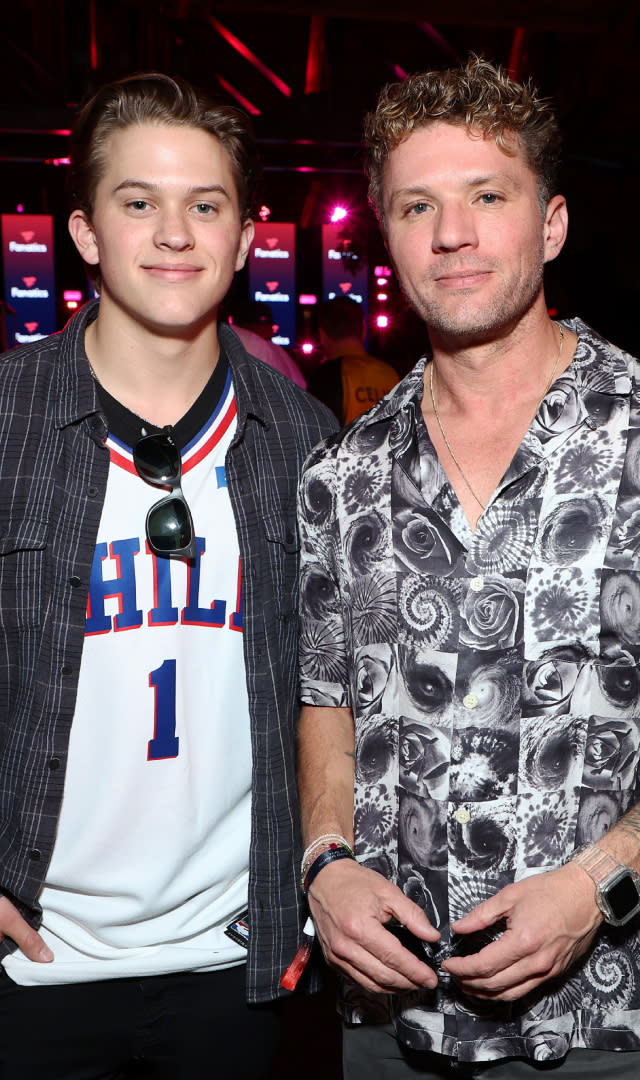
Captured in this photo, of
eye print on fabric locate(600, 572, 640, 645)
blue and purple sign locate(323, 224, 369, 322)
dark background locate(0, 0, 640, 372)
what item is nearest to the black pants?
eye print on fabric locate(600, 572, 640, 645)

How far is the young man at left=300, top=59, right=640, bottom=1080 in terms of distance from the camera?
1.57 meters

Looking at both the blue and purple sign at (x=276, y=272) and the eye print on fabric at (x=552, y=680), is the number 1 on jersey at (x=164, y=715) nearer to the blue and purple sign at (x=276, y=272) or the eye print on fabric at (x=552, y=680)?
the eye print on fabric at (x=552, y=680)

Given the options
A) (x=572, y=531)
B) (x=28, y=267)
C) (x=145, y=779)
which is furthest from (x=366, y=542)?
(x=28, y=267)

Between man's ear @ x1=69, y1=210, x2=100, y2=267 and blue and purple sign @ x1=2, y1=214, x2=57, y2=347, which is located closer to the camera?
man's ear @ x1=69, y1=210, x2=100, y2=267

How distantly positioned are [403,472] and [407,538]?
0.44ft

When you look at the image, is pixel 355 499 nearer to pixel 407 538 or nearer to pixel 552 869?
pixel 407 538

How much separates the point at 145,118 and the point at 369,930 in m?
1.50

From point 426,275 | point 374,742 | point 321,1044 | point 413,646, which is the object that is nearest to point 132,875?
point 374,742

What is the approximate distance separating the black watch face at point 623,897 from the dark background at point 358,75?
14.0ft

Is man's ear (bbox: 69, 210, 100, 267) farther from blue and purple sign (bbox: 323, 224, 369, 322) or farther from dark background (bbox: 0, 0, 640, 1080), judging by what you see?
blue and purple sign (bbox: 323, 224, 369, 322)

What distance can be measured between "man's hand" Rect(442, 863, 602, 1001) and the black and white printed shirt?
0.38 feet

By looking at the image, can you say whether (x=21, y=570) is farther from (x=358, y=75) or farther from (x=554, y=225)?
(x=358, y=75)

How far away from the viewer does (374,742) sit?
1.74 metres

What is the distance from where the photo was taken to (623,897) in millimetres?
1494
